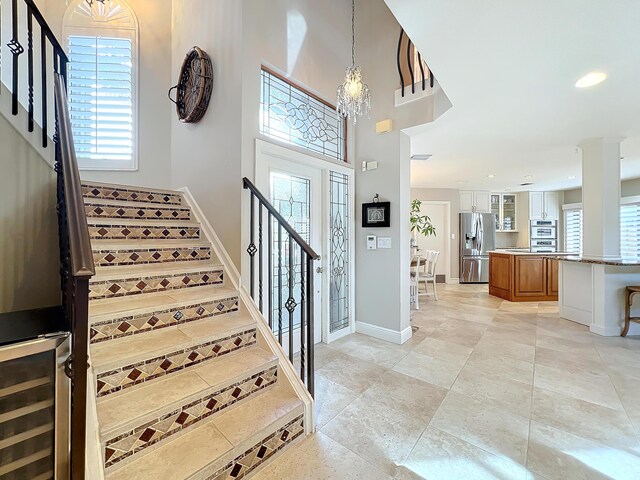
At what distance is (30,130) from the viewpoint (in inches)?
69.5

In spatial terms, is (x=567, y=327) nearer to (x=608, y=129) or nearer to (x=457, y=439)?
(x=608, y=129)

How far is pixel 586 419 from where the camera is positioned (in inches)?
74.4

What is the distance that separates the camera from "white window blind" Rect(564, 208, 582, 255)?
23.9 ft

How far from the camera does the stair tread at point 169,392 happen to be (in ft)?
4.11

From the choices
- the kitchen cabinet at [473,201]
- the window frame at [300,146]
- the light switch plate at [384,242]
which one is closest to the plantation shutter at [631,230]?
the kitchen cabinet at [473,201]

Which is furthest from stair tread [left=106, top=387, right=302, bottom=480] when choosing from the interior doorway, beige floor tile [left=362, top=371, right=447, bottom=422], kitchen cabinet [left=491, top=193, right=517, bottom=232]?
kitchen cabinet [left=491, top=193, right=517, bottom=232]

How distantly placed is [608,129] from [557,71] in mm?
2023

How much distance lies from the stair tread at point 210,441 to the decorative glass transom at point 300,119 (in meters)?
2.24

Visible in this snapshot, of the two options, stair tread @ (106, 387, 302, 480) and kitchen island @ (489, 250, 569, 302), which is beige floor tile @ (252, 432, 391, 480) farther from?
kitchen island @ (489, 250, 569, 302)

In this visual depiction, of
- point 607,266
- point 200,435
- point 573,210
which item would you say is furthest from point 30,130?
point 573,210

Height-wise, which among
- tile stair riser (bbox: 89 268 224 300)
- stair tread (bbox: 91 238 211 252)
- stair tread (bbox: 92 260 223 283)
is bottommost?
tile stair riser (bbox: 89 268 224 300)

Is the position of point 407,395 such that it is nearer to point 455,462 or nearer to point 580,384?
point 455,462

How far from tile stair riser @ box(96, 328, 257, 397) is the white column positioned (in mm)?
4497

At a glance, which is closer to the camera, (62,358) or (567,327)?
(62,358)
